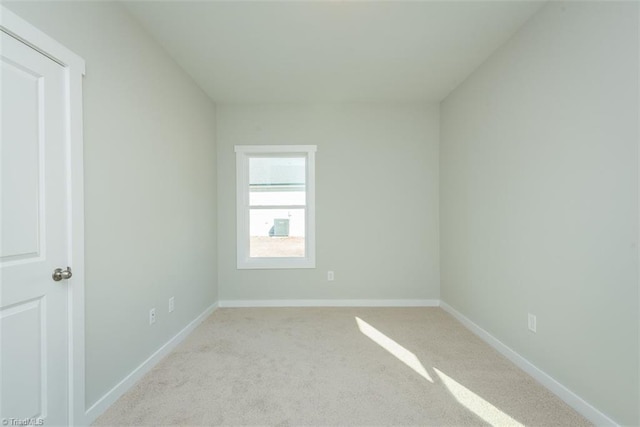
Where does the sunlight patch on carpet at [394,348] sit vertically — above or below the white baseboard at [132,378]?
below

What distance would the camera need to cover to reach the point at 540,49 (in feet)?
7.04

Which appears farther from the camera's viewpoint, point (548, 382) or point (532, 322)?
point (532, 322)

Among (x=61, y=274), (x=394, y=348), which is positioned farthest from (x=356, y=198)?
(x=61, y=274)

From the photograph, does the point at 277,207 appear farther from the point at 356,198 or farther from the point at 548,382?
the point at 548,382

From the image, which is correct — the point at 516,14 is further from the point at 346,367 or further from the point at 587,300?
the point at 346,367

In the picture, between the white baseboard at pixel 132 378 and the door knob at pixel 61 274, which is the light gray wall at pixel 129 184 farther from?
the door knob at pixel 61 274

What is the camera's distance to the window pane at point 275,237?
4.07 m

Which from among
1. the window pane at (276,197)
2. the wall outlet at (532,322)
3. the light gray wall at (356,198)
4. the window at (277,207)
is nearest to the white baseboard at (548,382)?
the wall outlet at (532,322)

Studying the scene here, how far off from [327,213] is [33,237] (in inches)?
115

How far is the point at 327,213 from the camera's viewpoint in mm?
3967

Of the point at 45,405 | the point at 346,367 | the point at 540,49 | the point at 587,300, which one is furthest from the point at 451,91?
the point at 45,405

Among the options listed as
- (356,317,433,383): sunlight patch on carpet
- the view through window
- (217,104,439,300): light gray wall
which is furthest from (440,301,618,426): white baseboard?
the view through window

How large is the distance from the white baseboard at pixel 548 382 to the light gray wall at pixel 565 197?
43 mm

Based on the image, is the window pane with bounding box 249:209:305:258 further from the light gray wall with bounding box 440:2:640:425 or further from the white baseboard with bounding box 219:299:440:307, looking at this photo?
the light gray wall with bounding box 440:2:640:425
